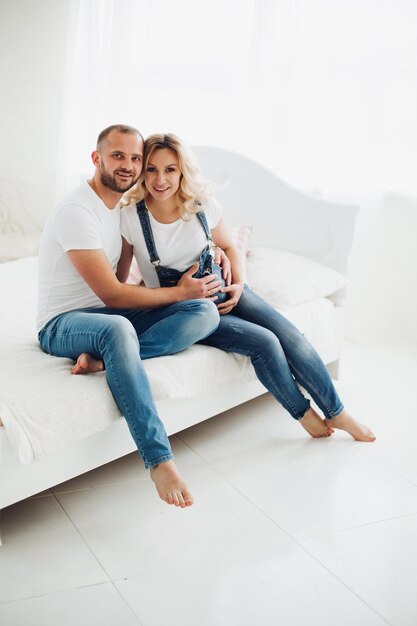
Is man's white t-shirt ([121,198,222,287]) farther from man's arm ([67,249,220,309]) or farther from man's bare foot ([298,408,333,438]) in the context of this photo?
man's bare foot ([298,408,333,438])

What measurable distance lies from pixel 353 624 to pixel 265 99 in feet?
8.41

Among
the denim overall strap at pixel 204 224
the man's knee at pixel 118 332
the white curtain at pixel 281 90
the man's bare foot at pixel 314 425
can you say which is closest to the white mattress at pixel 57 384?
the man's knee at pixel 118 332

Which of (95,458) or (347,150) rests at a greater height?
(347,150)

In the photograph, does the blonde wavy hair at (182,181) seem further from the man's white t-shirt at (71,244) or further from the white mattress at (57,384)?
the white mattress at (57,384)

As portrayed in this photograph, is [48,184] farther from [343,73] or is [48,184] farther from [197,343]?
[197,343]

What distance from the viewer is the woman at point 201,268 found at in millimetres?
2283

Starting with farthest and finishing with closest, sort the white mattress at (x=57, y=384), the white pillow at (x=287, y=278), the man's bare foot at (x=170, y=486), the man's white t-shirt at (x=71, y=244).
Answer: the white pillow at (x=287, y=278) < the man's white t-shirt at (x=71, y=244) < the man's bare foot at (x=170, y=486) < the white mattress at (x=57, y=384)

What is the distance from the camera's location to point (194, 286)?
2271 mm

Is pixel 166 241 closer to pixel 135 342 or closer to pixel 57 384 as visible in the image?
pixel 135 342

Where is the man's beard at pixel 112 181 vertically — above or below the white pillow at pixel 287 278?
above

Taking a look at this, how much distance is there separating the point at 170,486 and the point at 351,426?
2.60 feet

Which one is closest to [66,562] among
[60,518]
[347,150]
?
[60,518]

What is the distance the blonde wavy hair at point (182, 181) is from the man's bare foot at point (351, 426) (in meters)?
0.81

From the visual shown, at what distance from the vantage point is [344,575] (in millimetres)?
1750
